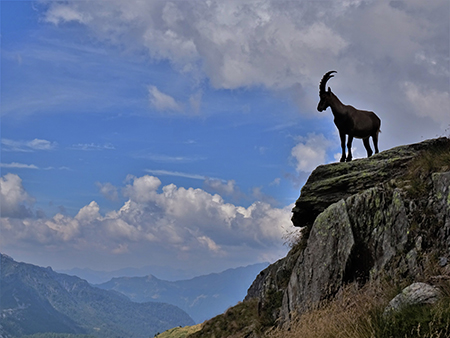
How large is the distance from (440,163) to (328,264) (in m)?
5.75

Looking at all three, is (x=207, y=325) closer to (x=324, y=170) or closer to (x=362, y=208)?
(x=324, y=170)

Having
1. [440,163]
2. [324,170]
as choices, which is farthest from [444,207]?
[324,170]

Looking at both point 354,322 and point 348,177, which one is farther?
point 348,177

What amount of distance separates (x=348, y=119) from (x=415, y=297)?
13098mm

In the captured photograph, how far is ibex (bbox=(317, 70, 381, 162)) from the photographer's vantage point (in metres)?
23.0

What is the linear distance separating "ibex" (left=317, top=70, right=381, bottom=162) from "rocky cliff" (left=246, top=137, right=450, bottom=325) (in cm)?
217

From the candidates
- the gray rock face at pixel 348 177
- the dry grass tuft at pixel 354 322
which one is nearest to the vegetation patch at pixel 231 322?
the gray rock face at pixel 348 177

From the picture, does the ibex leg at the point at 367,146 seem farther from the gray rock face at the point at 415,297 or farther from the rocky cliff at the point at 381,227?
the gray rock face at the point at 415,297

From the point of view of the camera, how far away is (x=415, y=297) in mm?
11258

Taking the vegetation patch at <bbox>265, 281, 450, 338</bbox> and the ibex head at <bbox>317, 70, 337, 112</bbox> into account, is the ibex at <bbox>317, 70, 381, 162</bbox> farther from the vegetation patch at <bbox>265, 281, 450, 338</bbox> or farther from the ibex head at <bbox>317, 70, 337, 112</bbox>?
the vegetation patch at <bbox>265, 281, 450, 338</bbox>

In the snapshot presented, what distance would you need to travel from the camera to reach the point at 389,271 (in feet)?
50.9

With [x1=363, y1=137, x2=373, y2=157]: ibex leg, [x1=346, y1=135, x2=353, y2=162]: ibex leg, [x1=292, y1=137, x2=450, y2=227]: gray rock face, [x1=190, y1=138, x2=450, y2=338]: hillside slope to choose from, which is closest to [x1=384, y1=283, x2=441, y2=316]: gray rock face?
[x1=190, y1=138, x2=450, y2=338]: hillside slope

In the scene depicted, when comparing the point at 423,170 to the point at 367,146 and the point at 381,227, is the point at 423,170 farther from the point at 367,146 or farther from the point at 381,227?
the point at 367,146

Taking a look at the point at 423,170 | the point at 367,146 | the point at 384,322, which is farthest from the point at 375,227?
the point at 367,146
